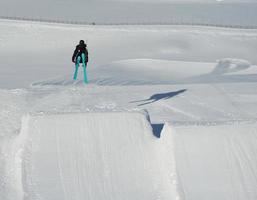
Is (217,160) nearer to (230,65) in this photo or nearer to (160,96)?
(160,96)

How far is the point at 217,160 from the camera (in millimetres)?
10289

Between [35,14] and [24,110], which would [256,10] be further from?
[24,110]

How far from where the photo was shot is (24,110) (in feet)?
45.9

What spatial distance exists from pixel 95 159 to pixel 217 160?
2384 millimetres

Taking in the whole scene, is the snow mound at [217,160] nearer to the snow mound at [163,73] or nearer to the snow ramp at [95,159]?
the snow ramp at [95,159]

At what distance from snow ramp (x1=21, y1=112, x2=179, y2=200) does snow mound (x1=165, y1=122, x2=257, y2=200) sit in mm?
269

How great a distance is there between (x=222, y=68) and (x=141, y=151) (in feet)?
37.1

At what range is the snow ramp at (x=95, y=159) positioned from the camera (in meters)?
10.0

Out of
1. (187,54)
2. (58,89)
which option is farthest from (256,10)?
(58,89)

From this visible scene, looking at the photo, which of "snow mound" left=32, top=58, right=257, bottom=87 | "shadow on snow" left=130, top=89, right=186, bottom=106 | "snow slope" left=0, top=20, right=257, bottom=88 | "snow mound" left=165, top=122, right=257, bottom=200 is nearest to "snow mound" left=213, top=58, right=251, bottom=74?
"snow mound" left=32, top=58, right=257, bottom=87

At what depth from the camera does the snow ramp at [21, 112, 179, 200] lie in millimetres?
10000

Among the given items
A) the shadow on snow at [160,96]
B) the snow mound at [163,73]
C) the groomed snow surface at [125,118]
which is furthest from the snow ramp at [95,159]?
the snow mound at [163,73]

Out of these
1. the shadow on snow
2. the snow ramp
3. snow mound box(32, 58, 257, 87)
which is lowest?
the snow ramp

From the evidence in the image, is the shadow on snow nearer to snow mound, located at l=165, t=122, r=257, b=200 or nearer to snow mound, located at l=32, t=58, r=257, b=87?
snow mound, located at l=32, t=58, r=257, b=87
